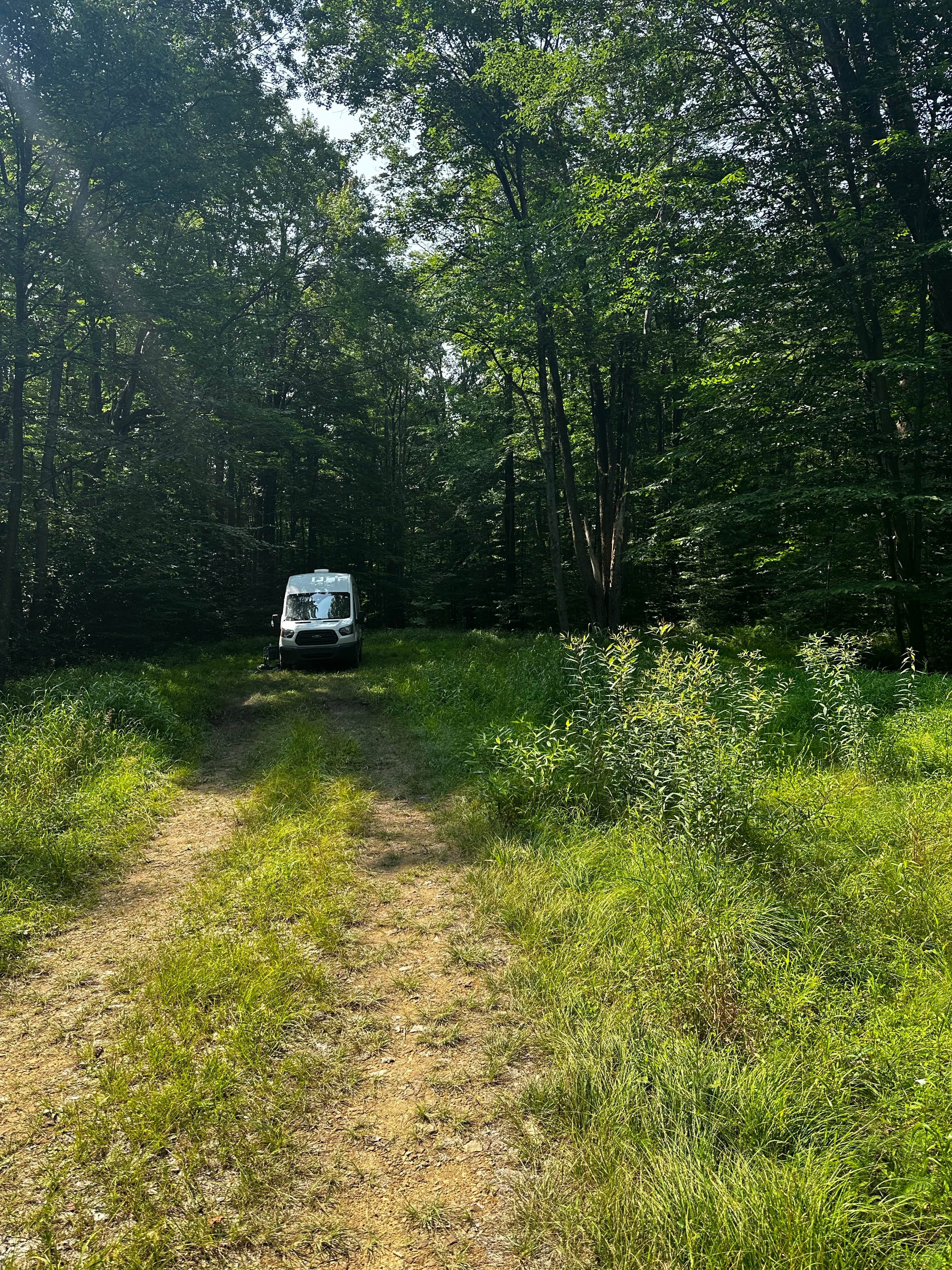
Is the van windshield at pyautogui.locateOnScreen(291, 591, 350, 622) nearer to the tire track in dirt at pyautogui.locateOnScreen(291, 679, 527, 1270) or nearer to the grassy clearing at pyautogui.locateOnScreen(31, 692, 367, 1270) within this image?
the grassy clearing at pyautogui.locateOnScreen(31, 692, 367, 1270)

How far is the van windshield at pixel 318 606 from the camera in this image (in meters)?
14.3

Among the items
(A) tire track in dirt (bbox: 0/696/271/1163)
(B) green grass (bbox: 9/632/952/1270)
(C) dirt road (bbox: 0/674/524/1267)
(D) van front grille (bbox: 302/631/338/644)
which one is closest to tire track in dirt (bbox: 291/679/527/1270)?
(C) dirt road (bbox: 0/674/524/1267)

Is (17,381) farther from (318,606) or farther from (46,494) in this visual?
(318,606)

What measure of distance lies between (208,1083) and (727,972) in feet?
8.06

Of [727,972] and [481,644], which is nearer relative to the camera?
[727,972]

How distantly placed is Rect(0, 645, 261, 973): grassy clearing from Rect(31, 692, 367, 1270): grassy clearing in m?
1.07

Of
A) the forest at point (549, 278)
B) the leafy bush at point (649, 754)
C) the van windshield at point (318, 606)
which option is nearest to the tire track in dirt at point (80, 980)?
the leafy bush at point (649, 754)

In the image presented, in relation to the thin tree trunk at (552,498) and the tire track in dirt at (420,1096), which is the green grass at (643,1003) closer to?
the tire track in dirt at (420,1096)

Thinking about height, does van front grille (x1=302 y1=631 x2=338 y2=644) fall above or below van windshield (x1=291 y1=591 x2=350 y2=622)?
below

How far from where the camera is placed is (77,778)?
642 cm

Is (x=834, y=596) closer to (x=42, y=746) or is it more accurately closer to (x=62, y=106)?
(x=42, y=746)

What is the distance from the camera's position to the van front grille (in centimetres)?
1370

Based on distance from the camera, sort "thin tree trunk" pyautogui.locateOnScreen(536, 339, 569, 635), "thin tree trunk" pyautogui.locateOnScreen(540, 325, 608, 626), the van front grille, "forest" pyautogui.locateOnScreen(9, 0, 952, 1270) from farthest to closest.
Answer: "thin tree trunk" pyautogui.locateOnScreen(540, 325, 608, 626) → "thin tree trunk" pyautogui.locateOnScreen(536, 339, 569, 635) → the van front grille → "forest" pyautogui.locateOnScreen(9, 0, 952, 1270)

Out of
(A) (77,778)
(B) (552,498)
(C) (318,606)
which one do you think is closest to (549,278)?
(B) (552,498)
